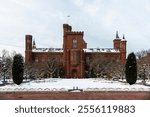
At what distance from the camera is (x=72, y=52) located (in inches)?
3319

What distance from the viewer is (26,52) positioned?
9275cm

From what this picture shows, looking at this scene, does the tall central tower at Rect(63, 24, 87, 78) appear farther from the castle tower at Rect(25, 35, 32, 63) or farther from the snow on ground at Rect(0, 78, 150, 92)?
the snow on ground at Rect(0, 78, 150, 92)

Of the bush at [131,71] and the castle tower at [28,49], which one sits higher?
the castle tower at [28,49]

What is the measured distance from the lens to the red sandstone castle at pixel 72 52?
83562 millimetres

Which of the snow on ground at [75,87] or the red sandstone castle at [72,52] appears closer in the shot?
the snow on ground at [75,87]

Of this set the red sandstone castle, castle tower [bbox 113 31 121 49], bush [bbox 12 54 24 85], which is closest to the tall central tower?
the red sandstone castle

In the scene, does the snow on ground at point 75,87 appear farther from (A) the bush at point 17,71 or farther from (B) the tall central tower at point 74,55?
(B) the tall central tower at point 74,55

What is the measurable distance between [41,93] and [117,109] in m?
17.6

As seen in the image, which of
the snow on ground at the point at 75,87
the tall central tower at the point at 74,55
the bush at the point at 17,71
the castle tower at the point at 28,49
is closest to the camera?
the snow on ground at the point at 75,87

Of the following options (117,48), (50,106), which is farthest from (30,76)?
(50,106)

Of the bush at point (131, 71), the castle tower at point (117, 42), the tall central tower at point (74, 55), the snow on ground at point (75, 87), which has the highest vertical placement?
the castle tower at point (117, 42)

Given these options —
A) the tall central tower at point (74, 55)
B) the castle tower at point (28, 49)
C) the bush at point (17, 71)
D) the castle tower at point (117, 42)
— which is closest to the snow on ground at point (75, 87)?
the bush at point (17, 71)

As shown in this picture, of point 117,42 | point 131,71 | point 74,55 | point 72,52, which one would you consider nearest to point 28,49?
point 72,52

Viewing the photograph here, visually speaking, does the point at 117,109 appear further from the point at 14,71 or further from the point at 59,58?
the point at 59,58
